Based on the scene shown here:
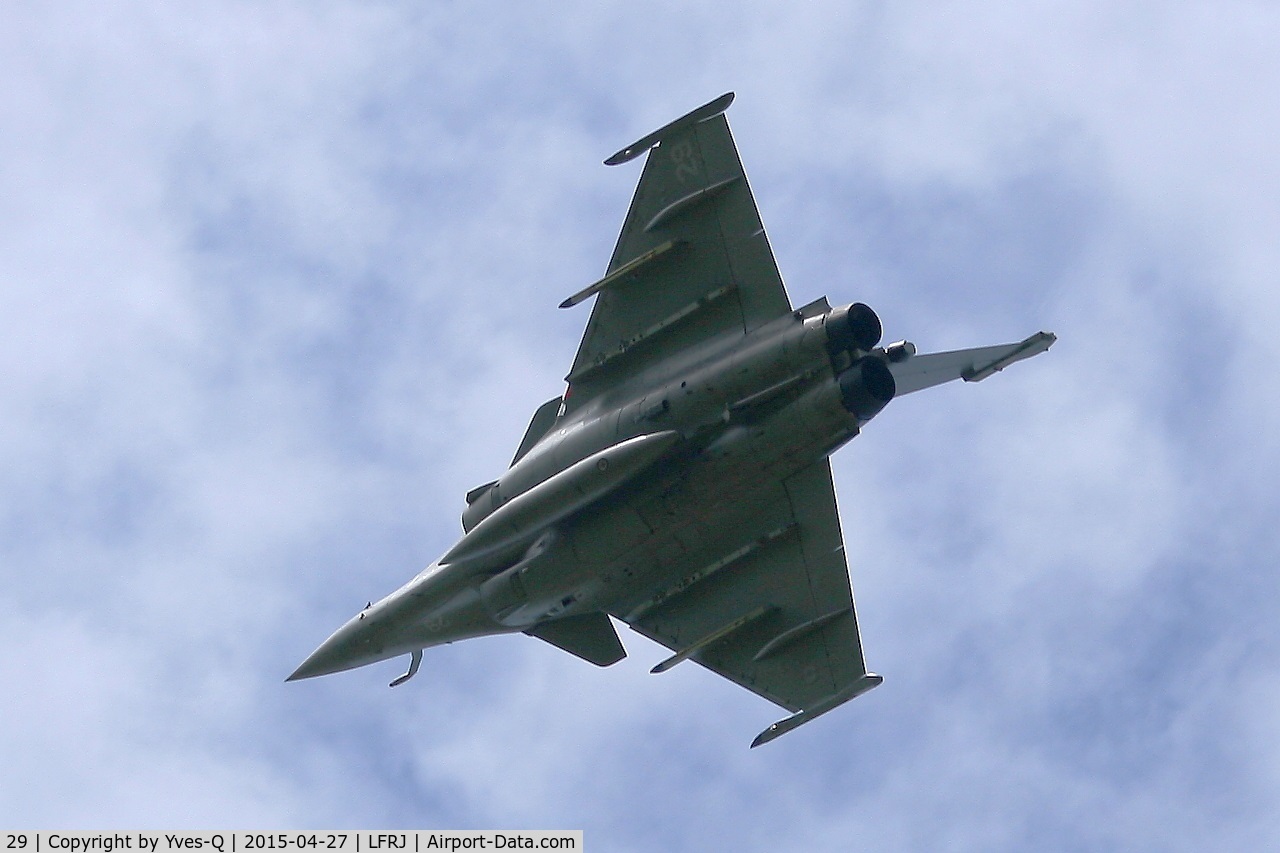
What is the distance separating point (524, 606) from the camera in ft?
126

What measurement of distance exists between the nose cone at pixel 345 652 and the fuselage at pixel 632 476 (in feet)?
0.07

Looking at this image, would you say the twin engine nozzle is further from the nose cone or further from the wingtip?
the nose cone

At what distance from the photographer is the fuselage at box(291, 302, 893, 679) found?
33.9 meters

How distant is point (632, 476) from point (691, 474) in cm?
110

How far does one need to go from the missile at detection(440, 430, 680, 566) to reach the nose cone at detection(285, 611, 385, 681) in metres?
3.64

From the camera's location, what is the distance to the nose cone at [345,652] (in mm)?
40188

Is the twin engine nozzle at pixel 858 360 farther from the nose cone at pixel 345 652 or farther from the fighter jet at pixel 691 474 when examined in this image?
the nose cone at pixel 345 652

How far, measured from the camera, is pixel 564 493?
35.8 m

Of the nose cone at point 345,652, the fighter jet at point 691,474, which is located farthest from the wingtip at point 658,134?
the nose cone at point 345,652

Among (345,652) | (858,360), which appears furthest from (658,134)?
(345,652)

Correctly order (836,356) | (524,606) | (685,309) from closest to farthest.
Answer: (836,356) → (685,309) → (524,606)

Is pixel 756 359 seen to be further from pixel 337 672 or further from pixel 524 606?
pixel 337 672

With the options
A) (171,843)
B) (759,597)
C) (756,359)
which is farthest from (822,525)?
(171,843)

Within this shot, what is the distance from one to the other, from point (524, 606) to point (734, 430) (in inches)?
256
